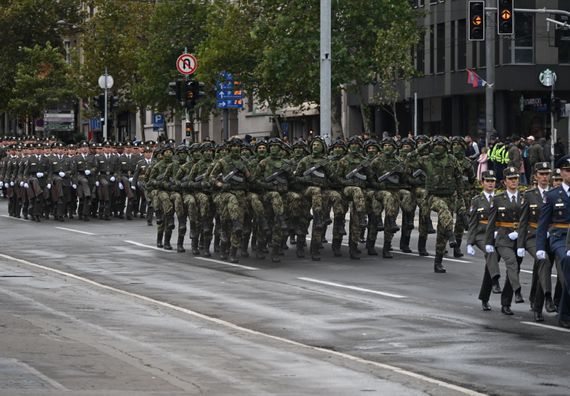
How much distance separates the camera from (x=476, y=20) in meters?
36.7

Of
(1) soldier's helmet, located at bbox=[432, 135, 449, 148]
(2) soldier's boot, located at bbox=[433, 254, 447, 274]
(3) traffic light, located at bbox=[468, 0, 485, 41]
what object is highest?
(3) traffic light, located at bbox=[468, 0, 485, 41]

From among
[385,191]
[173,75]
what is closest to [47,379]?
[385,191]

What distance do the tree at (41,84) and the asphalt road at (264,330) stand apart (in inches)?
2015

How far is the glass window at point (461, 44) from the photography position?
63812 millimetres

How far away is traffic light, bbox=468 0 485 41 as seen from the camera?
36.6 m

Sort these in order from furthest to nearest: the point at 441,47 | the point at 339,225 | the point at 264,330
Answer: the point at 441,47 < the point at 339,225 < the point at 264,330

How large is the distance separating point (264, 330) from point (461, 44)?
4891 centimetres

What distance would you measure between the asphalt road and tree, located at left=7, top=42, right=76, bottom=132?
51.2m

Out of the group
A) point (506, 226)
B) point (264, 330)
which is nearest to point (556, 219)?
point (506, 226)

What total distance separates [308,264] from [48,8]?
60.9 metres

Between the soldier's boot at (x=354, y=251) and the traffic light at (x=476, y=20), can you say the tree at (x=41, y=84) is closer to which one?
the traffic light at (x=476, y=20)

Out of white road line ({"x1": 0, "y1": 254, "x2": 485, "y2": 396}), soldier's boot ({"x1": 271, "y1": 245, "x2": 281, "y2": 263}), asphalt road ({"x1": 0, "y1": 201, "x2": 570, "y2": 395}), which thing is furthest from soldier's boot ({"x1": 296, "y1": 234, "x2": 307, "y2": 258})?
white road line ({"x1": 0, "y1": 254, "x2": 485, "y2": 396})

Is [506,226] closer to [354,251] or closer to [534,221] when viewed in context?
[534,221]

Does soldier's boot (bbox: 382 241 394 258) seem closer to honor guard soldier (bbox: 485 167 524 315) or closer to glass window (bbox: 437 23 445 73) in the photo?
honor guard soldier (bbox: 485 167 524 315)
